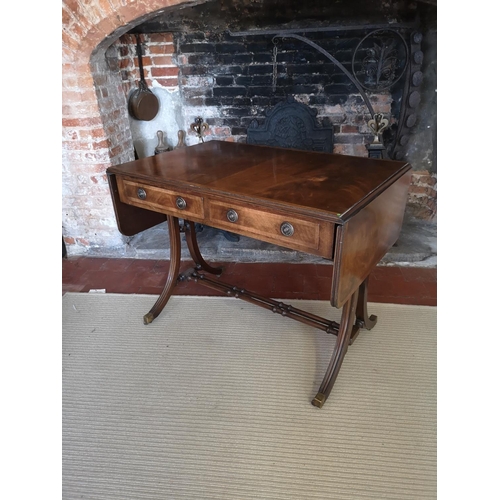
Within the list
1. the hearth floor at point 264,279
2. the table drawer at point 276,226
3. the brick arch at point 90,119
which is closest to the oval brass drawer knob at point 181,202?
the table drawer at point 276,226

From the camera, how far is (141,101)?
8.86ft

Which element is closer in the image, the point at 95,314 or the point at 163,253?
the point at 95,314

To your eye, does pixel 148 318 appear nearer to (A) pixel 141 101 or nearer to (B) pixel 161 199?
(B) pixel 161 199

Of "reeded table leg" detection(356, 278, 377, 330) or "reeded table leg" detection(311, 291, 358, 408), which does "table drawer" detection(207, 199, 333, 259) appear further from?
"reeded table leg" detection(356, 278, 377, 330)

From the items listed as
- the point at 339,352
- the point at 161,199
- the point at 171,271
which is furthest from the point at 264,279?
the point at 161,199

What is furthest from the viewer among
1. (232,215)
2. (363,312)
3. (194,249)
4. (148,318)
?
(194,249)

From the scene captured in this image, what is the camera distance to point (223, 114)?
2758 mm

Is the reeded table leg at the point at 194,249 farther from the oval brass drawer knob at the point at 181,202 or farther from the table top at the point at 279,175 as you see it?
the oval brass drawer knob at the point at 181,202

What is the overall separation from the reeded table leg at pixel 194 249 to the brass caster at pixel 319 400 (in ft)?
3.36

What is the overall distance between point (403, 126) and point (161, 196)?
166 centimetres

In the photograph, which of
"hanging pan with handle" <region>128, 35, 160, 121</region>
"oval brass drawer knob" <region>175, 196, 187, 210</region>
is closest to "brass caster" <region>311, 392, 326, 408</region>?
"oval brass drawer knob" <region>175, 196, 187, 210</region>

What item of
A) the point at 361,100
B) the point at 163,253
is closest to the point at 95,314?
the point at 163,253

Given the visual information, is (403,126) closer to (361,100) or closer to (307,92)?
(361,100)

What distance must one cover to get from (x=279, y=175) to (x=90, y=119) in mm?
1468
